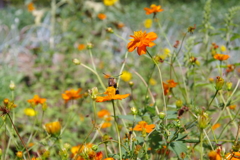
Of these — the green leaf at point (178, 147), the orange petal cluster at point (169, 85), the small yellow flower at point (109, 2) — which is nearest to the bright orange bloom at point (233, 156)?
the green leaf at point (178, 147)

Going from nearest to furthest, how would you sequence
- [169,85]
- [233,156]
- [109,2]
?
[233,156]
[169,85]
[109,2]

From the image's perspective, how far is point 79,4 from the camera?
8.28 ft

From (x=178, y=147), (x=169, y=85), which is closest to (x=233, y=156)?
(x=178, y=147)

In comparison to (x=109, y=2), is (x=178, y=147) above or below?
below

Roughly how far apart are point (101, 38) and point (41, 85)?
716 mm

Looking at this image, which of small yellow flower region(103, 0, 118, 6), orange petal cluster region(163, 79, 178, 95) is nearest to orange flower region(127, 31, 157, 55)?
orange petal cluster region(163, 79, 178, 95)

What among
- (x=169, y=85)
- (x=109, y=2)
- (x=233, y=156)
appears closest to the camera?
(x=233, y=156)

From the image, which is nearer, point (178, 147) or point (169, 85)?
point (178, 147)

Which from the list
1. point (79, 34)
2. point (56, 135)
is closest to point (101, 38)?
point (79, 34)

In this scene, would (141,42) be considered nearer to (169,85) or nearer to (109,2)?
(169,85)

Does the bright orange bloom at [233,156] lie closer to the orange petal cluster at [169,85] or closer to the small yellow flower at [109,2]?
the orange petal cluster at [169,85]

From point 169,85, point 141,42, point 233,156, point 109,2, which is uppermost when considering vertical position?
point 109,2

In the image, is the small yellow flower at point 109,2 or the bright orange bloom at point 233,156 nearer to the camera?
the bright orange bloom at point 233,156

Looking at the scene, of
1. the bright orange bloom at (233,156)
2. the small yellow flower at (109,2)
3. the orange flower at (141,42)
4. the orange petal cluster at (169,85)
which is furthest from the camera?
the small yellow flower at (109,2)
